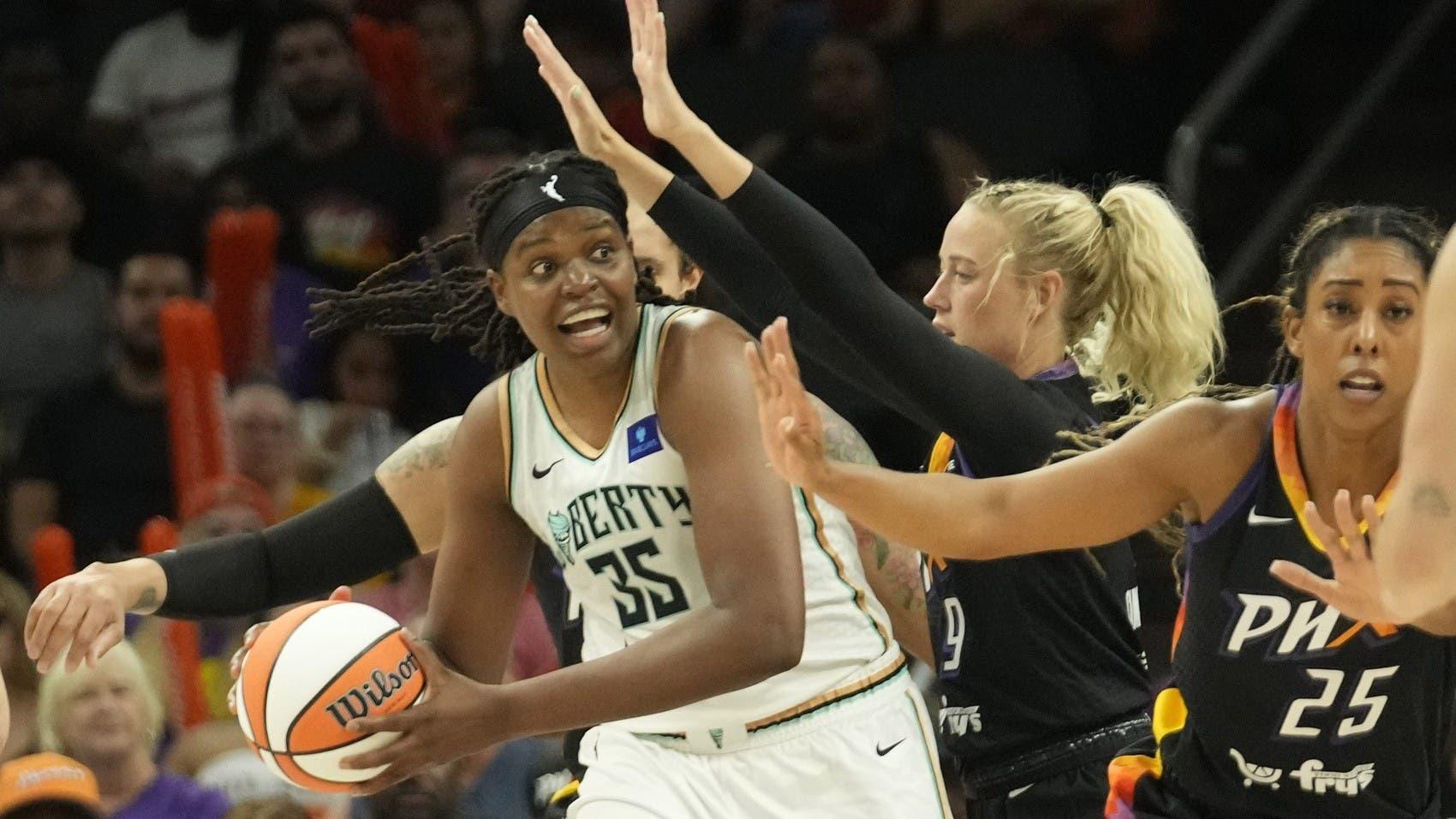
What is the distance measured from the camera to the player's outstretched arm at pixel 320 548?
3598mm

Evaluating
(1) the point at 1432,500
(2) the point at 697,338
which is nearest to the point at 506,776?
(2) the point at 697,338

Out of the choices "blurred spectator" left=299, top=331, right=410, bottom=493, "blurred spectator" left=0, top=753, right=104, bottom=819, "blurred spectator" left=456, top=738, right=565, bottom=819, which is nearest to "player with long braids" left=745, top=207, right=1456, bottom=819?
"blurred spectator" left=0, top=753, right=104, bottom=819

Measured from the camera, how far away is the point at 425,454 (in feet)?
12.2

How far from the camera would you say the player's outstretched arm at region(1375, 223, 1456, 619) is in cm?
205

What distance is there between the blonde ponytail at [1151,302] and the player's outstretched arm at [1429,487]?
1.38 metres

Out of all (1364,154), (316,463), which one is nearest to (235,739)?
(316,463)

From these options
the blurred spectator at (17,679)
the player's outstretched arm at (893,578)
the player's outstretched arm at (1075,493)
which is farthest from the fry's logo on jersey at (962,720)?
the blurred spectator at (17,679)

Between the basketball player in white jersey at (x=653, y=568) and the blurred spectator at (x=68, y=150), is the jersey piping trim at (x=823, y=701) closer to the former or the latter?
the basketball player in white jersey at (x=653, y=568)

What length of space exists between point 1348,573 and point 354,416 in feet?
13.9

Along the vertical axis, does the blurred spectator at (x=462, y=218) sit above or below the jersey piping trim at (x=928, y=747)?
above

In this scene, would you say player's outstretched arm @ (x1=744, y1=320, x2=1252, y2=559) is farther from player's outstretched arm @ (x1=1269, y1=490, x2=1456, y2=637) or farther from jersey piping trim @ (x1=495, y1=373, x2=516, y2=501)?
jersey piping trim @ (x1=495, y1=373, x2=516, y2=501)

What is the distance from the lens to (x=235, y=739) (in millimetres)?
5199

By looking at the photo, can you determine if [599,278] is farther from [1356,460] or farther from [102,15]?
[102,15]

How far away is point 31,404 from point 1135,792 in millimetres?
4378
